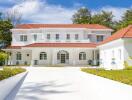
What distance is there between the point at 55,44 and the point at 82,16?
29.6 m

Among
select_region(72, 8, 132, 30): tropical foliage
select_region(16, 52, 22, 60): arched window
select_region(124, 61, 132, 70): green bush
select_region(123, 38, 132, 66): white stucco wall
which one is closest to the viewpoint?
select_region(124, 61, 132, 70): green bush

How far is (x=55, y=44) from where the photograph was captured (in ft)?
186

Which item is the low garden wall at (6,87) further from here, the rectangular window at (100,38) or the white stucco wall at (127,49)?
the rectangular window at (100,38)

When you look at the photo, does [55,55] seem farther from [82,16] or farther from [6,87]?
[6,87]

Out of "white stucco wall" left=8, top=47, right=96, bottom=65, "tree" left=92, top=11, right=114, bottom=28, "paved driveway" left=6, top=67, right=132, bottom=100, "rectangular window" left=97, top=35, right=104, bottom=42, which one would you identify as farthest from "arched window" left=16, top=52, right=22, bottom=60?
"paved driveway" left=6, top=67, right=132, bottom=100

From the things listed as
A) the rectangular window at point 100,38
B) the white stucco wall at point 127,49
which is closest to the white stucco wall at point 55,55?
the rectangular window at point 100,38

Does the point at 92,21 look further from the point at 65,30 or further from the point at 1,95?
the point at 1,95

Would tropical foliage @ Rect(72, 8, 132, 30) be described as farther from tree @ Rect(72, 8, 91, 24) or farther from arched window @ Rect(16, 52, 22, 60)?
arched window @ Rect(16, 52, 22, 60)

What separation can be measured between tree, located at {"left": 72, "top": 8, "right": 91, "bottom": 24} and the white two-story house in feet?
70.4

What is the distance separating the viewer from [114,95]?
11.8 m

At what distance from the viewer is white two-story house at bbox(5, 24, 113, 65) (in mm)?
54969

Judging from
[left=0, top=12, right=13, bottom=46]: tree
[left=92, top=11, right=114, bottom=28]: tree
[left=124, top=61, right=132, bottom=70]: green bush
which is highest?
[left=92, top=11, right=114, bottom=28]: tree

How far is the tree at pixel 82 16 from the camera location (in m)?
83.2

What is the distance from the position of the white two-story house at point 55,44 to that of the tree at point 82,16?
21.5 metres
